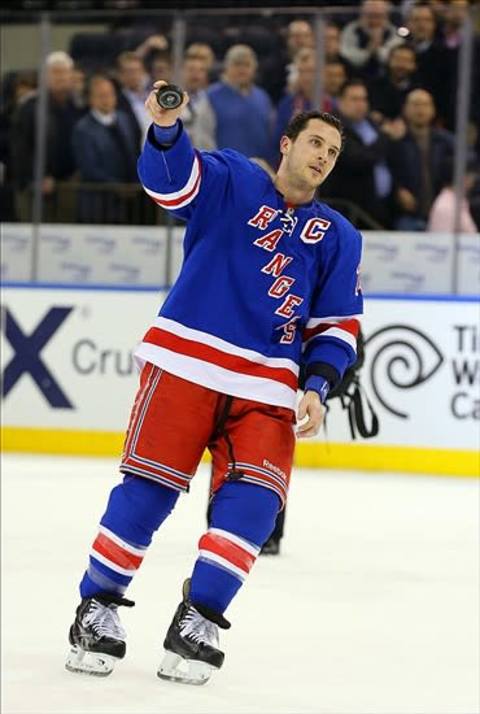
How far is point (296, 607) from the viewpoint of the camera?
550 centimetres

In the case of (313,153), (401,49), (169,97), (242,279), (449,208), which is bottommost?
(449,208)

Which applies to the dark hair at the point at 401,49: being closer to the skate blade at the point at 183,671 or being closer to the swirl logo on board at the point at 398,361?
the swirl logo on board at the point at 398,361

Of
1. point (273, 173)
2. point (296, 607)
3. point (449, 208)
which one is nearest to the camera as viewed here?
point (296, 607)

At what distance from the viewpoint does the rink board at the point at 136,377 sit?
9625 millimetres

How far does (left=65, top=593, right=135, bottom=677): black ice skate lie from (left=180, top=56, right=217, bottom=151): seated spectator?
628 centimetres

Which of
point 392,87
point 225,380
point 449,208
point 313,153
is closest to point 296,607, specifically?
point 225,380

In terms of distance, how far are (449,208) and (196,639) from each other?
6.31 metres

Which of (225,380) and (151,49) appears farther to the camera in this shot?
(151,49)

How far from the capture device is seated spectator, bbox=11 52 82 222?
10.6 meters

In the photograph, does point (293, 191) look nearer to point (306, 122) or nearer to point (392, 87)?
point (306, 122)

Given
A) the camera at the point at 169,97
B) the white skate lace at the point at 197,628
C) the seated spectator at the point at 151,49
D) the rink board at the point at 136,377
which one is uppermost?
the camera at the point at 169,97

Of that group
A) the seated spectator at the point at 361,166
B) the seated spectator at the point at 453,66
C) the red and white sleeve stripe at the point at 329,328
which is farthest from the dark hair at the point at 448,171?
the red and white sleeve stripe at the point at 329,328

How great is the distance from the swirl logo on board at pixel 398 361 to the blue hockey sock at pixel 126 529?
575 cm

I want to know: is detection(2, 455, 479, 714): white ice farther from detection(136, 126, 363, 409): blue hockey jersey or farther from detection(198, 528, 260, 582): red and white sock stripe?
detection(136, 126, 363, 409): blue hockey jersey
